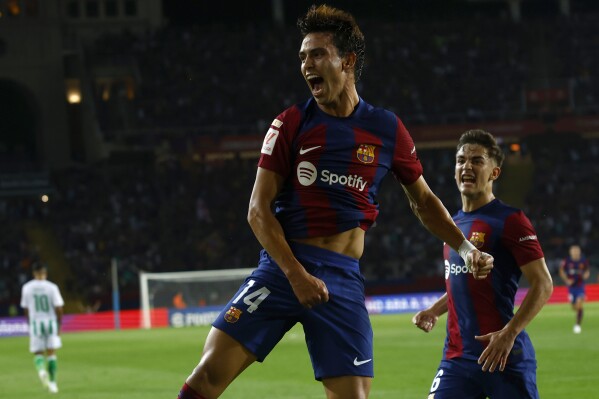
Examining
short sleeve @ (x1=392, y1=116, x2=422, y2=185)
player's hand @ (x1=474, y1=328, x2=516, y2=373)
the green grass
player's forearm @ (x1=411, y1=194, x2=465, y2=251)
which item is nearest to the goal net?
the green grass

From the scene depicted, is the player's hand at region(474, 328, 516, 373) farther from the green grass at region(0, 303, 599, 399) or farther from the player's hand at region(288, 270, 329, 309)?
the green grass at region(0, 303, 599, 399)

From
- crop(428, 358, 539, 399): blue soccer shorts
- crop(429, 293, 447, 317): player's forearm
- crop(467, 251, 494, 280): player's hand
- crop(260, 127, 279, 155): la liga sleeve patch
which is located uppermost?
crop(260, 127, 279, 155): la liga sleeve patch

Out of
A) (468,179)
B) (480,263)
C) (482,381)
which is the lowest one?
(482,381)

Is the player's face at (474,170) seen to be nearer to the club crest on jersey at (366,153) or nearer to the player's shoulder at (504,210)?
the player's shoulder at (504,210)

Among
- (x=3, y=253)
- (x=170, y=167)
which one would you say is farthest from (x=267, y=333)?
(x=170, y=167)

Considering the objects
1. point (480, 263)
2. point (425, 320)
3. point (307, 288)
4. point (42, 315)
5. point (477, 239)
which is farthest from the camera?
point (42, 315)

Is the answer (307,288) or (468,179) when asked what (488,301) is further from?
(307,288)

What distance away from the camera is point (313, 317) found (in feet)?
15.6

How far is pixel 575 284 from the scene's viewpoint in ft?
76.5

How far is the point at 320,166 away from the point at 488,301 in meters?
1.56

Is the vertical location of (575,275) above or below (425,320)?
above

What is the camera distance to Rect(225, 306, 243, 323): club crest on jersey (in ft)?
15.6

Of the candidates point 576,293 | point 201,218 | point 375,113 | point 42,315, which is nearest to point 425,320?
point 375,113

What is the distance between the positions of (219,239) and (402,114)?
1000 cm
